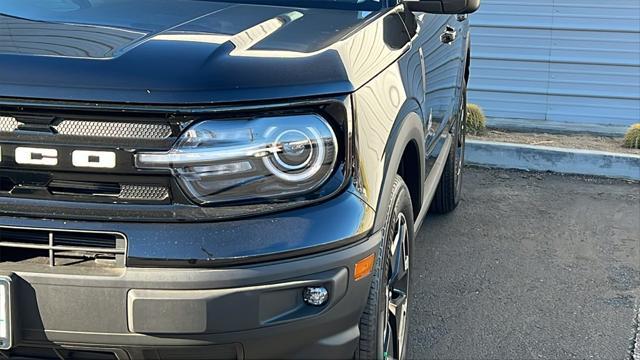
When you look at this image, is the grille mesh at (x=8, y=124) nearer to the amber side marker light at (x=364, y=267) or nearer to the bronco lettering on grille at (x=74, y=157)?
the bronco lettering on grille at (x=74, y=157)

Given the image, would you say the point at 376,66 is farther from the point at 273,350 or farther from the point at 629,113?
the point at 629,113

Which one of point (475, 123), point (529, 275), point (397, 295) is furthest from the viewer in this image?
point (475, 123)

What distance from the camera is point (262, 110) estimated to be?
6.63ft

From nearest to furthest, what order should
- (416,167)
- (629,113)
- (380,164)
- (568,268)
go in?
(380,164)
(416,167)
(568,268)
(629,113)

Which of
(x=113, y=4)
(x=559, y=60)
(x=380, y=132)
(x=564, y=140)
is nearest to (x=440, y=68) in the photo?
(x=380, y=132)

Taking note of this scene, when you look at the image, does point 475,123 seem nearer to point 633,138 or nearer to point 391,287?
point 633,138

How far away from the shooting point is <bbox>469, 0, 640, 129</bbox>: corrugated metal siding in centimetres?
830

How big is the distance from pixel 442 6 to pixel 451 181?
2.19m

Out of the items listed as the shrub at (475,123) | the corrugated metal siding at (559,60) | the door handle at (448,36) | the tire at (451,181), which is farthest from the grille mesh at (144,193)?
the corrugated metal siding at (559,60)

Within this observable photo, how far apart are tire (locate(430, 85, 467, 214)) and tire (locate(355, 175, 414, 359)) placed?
2.05m

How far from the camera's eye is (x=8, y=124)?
2.02 meters

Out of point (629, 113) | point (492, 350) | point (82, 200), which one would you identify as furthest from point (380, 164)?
point (629, 113)

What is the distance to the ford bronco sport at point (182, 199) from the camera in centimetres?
192

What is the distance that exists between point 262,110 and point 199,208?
318mm
